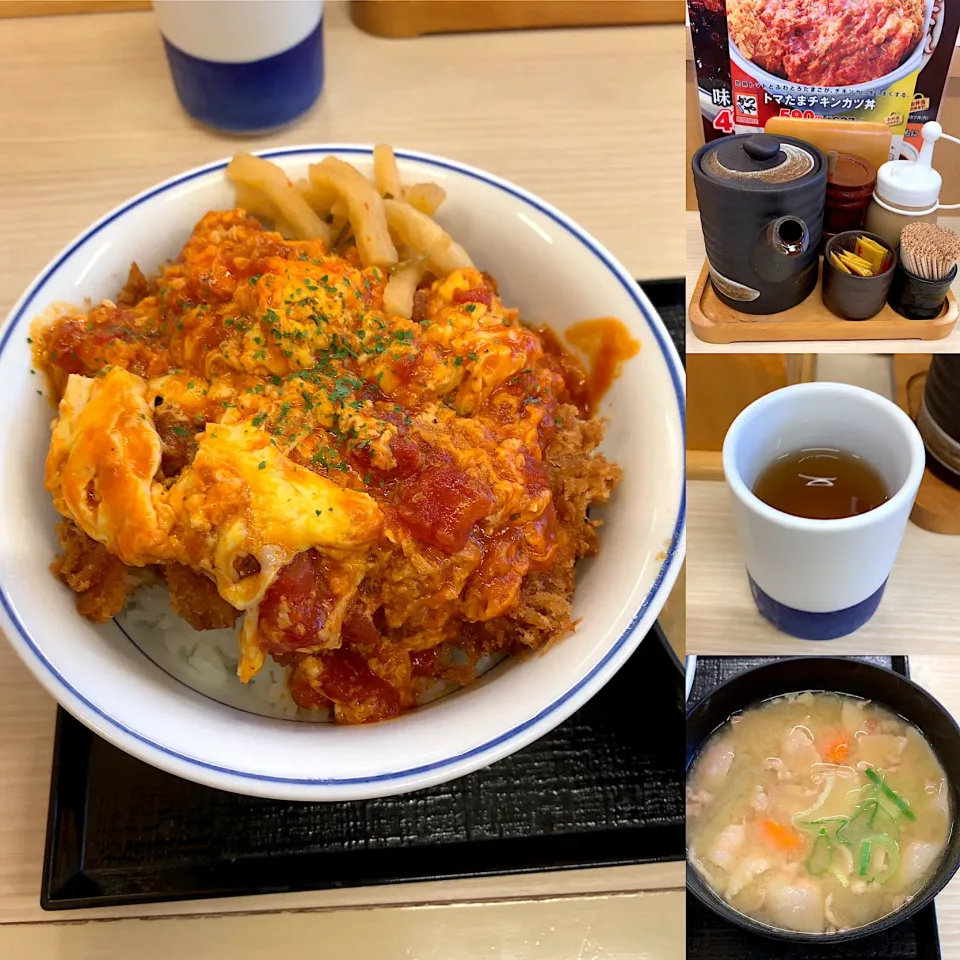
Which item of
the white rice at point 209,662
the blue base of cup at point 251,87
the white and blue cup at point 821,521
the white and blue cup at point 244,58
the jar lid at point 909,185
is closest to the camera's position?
the white and blue cup at point 821,521

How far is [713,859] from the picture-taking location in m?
0.82

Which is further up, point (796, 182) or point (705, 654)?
point (796, 182)

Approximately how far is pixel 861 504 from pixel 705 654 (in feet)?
0.66

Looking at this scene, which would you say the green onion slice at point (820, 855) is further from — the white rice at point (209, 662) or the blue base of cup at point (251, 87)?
the blue base of cup at point (251, 87)

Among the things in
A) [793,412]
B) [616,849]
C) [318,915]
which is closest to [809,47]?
[793,412]

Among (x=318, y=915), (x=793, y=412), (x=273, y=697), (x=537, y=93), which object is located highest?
(x=793, y=412)

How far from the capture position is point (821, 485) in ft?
2.74

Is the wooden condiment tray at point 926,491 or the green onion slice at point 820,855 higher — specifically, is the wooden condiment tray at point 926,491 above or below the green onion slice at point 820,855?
above

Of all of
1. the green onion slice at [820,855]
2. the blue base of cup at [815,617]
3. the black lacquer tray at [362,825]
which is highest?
the blue base of cup at [815,617]

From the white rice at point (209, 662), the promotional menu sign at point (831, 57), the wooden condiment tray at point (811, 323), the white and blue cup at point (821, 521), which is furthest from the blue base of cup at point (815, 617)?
the promotional menu sign at point (831, 57)

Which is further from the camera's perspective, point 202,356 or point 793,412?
point 202,356

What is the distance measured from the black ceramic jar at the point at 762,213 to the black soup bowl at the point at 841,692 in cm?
34

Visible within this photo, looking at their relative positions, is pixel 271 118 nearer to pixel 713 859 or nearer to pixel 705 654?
pixel 705 654

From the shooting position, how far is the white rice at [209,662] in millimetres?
1086
